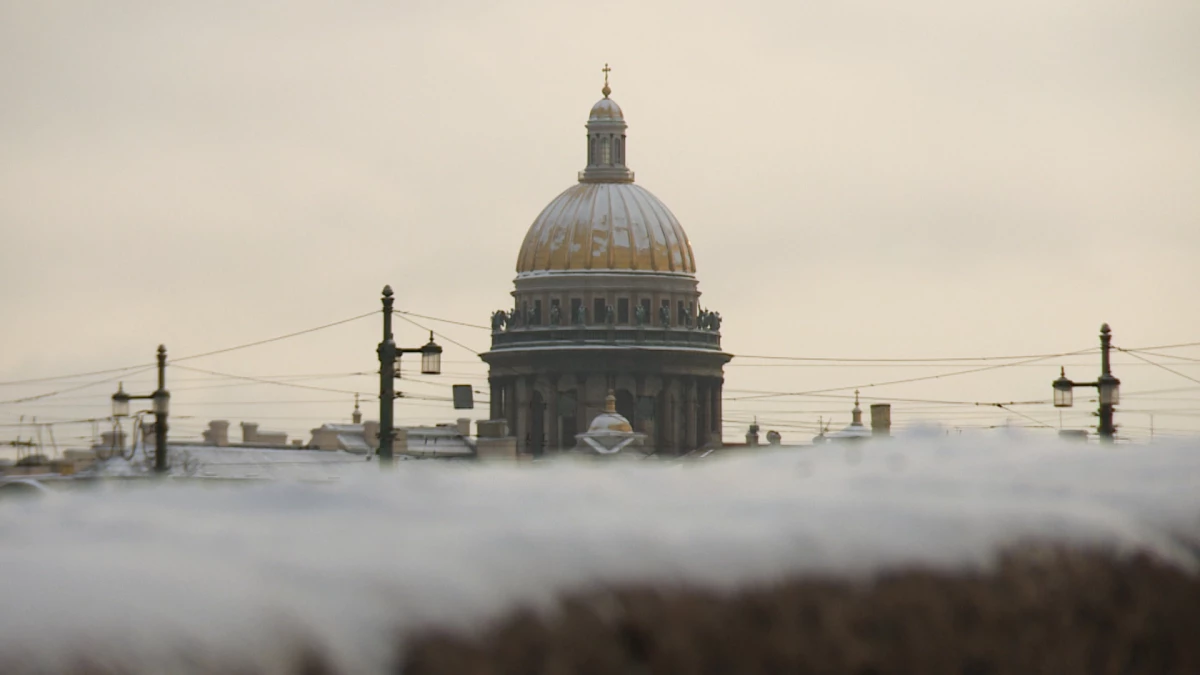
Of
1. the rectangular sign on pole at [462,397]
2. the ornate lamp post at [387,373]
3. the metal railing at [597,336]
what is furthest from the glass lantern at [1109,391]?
the metal railing at [597,336]

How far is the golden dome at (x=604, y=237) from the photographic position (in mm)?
118312

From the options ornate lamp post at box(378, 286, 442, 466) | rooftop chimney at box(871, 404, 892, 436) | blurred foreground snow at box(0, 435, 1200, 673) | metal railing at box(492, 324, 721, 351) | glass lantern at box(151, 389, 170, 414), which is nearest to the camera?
blurred foreground snow at box(0, 435, 1200, 673)

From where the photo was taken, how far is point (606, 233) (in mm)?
118438

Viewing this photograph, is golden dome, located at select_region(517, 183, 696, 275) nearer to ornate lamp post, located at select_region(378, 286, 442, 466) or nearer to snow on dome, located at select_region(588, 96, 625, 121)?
snow on dome, located at select_region(588, 96, 625, 121)

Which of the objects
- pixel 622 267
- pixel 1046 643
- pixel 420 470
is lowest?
pixel 1046 643

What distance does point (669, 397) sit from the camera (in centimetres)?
11381

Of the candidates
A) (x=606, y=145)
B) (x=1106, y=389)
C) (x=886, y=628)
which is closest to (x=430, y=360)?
(x=1106, y=389)

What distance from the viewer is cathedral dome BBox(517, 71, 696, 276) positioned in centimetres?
11831

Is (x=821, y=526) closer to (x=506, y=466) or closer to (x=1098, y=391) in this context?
(x=506, y=466)

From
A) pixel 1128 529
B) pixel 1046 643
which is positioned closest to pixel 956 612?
pixel 1046 643

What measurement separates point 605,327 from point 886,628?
11157 centimetres

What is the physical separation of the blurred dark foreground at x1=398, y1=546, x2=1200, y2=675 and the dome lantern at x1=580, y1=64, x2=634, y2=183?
117 meters

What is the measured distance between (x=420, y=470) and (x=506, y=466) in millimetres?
398

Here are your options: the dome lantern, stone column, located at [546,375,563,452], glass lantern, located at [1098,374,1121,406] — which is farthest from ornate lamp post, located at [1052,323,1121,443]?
the dome lantern
